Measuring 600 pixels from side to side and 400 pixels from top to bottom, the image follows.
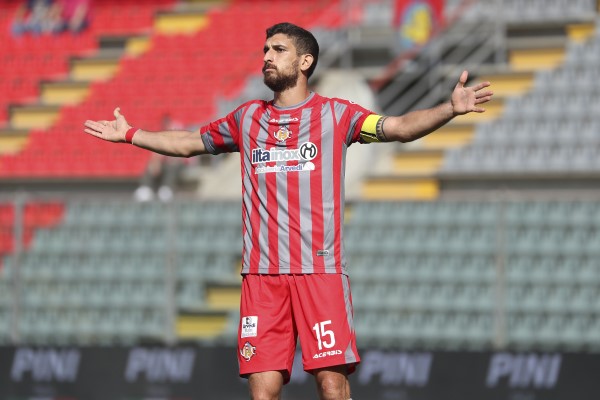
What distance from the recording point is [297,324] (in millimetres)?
5395

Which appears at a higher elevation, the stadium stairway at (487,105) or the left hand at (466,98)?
the stadium stairway at (487,105)

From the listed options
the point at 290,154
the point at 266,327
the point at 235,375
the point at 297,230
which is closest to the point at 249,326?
the point at 266,327

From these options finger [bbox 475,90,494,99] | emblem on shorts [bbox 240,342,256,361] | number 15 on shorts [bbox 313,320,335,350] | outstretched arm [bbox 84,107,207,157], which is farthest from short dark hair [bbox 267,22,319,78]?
emblem on shorts [bbox 240,342,256,361]

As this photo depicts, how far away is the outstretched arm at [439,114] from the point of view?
5.04m

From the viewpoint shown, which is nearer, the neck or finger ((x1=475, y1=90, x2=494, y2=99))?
finger ((x1=475, y1=90, x2=494, y2=99))

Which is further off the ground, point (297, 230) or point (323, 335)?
point (297, 230)

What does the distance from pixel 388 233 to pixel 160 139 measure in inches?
217

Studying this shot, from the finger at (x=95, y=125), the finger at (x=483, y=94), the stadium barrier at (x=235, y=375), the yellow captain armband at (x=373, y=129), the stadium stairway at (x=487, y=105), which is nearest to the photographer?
the finger at (x=483, y=94)

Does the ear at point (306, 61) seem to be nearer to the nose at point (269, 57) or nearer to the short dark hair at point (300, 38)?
the short dark hair at point (300, 38)

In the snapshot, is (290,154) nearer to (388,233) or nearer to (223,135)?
(223,135)

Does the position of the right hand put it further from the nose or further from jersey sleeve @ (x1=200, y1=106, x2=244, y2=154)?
the nose

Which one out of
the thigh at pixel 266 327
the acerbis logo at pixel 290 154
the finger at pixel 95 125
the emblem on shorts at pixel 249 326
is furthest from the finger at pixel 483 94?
the finger at pixel 95 125

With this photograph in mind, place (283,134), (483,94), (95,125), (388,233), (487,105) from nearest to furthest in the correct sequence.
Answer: (483,94) → (283,134) → (95,125) → (388,233) → (487,105)

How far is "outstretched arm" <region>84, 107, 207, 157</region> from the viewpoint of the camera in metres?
5.70
